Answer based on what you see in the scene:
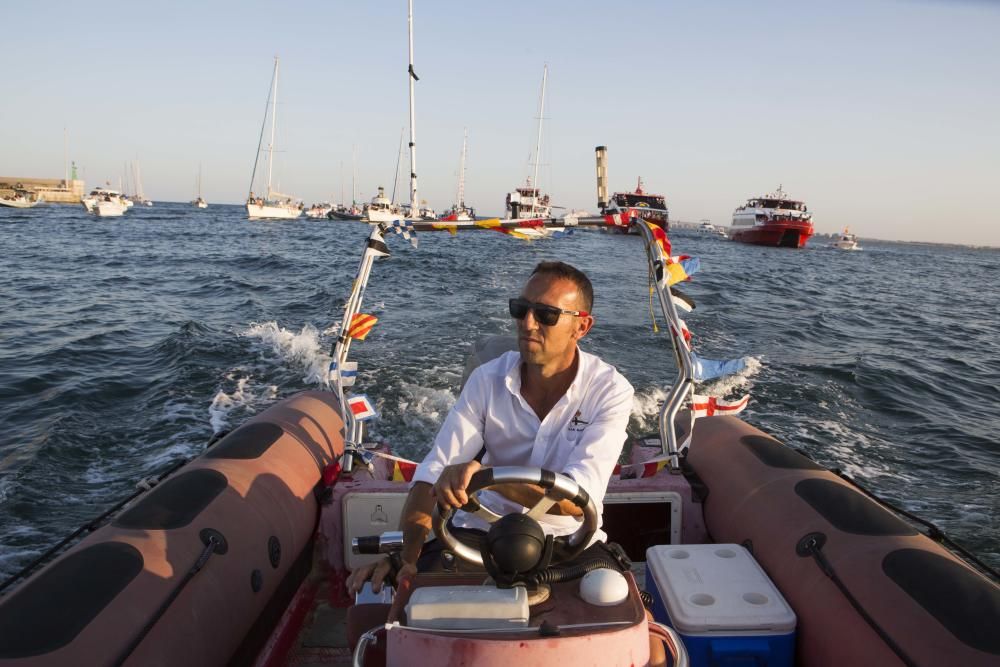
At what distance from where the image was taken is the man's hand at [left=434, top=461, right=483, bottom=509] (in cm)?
194

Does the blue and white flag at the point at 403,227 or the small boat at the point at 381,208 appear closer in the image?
the blue and white flag at the point at 403,227

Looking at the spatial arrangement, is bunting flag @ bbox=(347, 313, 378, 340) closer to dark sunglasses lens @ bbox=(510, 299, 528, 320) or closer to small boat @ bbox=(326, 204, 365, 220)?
dark sunglasses lens @ bbox=(510, 299, 528, 320)

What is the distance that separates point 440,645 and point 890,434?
823cm

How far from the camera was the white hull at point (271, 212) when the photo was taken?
2349 inches

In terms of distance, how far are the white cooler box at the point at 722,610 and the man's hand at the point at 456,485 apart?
121 cm

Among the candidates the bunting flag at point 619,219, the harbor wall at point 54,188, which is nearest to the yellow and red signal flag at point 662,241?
the bunting flag at point 619,219

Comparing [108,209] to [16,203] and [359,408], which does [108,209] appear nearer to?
[16,203]

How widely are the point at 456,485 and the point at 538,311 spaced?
73 cm

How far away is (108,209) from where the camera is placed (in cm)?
5862

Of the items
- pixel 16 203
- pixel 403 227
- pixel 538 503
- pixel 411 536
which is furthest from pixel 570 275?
pixel 16 203

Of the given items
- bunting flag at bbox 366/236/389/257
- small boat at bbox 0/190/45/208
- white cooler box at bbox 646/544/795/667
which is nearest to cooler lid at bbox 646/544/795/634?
white cooler box at bbox 646/544/795/667

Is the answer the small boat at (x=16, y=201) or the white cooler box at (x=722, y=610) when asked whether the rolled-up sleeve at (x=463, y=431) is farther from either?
the small boat at (x=16, y=201)

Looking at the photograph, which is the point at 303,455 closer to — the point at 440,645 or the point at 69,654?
the point at 69,654

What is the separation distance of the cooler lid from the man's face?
1126mm
